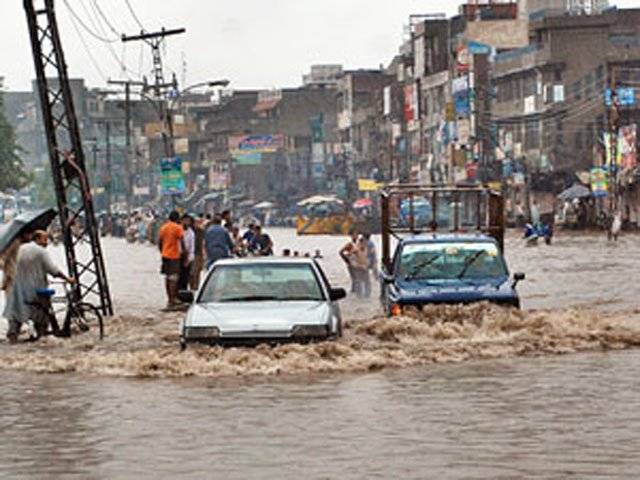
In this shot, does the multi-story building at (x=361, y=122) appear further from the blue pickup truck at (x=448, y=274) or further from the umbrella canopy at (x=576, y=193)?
the blue pickup truck at (x=448, y=274)

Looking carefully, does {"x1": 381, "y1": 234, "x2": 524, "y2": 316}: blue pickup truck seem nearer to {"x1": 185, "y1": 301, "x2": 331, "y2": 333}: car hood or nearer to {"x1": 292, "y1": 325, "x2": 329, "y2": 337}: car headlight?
{"x1": 185, "y1": 301, "x2": 331, "y2": 333}: car hood

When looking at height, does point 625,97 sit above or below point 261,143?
above

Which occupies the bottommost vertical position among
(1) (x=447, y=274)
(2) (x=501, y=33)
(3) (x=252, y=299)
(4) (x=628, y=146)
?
(4) (x=628, y=146)

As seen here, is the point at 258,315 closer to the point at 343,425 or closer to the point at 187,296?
the point at 187,296

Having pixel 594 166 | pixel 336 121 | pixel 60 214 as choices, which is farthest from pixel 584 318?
pixel 336 121

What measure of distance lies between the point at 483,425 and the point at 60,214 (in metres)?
15.0

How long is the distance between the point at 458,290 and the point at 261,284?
3235mm

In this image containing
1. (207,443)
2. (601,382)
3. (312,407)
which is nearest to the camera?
(207,443)

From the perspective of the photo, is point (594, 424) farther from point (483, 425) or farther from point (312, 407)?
point (312, 407)

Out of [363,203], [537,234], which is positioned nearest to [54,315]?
[537,234]

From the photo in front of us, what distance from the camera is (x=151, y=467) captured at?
12586mm

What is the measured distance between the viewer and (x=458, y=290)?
23.0m

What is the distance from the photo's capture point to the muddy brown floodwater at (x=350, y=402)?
12.7 metres

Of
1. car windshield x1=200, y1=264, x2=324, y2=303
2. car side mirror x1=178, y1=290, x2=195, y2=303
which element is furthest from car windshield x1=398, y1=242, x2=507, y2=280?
car side mirror x1=178, y1=290, x2=195, y2=303
